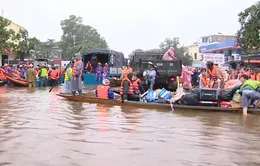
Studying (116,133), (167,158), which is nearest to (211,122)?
(116,133)

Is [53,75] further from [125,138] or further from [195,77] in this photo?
[125,138]

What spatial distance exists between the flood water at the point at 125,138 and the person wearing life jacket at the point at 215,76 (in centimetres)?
196

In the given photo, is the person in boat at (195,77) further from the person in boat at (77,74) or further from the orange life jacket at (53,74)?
the person in boat at (77,74)

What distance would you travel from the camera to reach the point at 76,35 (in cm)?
9038

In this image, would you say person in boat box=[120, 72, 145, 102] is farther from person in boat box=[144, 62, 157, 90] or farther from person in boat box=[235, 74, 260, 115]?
person in boat box=[144, 62, 157, 90]

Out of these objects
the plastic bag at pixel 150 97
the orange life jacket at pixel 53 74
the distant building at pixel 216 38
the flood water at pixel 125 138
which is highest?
the distant building at pixel 216 38

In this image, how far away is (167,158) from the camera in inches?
237

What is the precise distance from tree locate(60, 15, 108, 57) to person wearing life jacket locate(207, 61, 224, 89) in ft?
241

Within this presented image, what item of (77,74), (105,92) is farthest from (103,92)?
(77,74)

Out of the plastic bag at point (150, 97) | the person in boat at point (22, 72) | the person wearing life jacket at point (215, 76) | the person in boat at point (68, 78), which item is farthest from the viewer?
the person in boat at point (22, 72)

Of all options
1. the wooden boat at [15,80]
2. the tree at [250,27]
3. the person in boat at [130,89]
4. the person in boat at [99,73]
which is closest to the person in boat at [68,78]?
the person in boat at [130,89]

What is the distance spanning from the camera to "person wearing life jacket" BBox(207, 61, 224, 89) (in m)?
13.1

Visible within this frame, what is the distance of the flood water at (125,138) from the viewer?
5922 mm

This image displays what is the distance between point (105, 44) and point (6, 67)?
7491 cm
